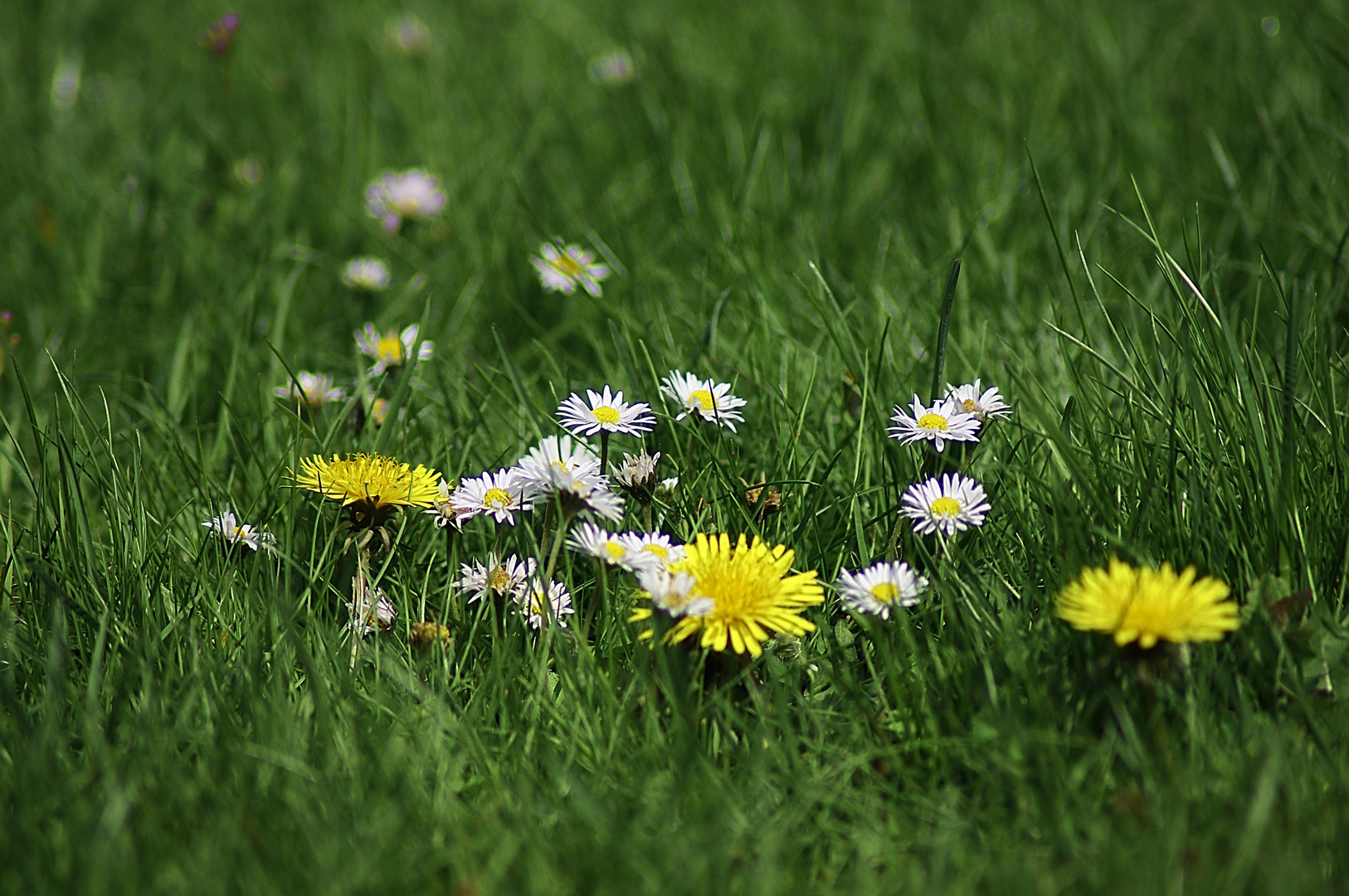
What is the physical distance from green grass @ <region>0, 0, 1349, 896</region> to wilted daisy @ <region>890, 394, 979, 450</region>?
0.09 metres

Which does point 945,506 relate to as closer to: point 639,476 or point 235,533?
point 639,476

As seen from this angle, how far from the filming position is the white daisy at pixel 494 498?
1520 millimetres

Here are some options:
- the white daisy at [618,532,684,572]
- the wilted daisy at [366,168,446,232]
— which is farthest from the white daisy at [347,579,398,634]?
the wilted daisy at [366,168,446,232]

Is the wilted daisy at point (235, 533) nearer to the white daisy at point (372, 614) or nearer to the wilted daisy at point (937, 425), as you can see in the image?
the white daisy at point (372, 614)

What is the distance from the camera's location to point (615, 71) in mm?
3201

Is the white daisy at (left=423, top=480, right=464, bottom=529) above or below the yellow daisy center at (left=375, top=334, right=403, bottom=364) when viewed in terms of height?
below

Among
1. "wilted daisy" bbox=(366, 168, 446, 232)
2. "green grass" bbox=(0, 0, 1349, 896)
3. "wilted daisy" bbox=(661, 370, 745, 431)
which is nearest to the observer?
"green grass" bbox=(0, 0, 1349, 896)

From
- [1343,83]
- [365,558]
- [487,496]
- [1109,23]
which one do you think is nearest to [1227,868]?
[487,496]

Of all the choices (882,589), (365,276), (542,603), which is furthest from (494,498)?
(365,276)

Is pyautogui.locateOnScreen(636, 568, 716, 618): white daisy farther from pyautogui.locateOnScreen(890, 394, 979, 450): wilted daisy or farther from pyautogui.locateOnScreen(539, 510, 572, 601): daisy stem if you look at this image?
pyautogui.locateOnScreen(890, 394, 979, 450): wilted daisy

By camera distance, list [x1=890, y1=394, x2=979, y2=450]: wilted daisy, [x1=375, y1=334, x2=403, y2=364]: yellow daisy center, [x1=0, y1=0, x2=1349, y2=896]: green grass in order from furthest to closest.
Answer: [x1=375, y1=334, x2=403, y2=364]: yellow daisy center → [x1=890, y1=394, x2=979, y2=450]: wilted daisy → [x1=0, y1=0, x2=1349, y2=896]: green grass

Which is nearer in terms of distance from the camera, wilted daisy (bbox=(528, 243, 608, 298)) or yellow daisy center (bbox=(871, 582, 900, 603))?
yellow daisy center (bbox=(871, 582, 900, 603))

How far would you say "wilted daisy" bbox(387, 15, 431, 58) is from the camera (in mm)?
3559

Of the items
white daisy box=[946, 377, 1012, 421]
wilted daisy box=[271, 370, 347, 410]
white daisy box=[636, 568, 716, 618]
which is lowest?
white daisy box=[636, 568, 716, 618]
